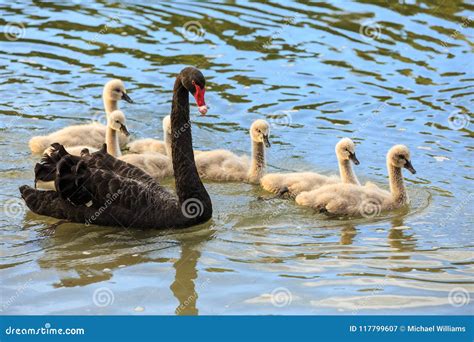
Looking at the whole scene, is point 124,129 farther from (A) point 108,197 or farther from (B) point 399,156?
(B) point 399,156

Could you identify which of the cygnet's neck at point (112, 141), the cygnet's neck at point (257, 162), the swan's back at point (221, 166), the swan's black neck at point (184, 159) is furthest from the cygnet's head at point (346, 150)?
the cygnet's neck at point (112, 141)

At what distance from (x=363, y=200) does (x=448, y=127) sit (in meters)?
2.19

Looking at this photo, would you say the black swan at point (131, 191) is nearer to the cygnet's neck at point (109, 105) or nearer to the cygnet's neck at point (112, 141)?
the cygnet's neck at point (112, 141)

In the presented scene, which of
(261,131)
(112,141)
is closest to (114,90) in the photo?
(112,141)

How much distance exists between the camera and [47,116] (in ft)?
29.6

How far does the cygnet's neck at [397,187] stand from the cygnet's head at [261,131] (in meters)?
0.97

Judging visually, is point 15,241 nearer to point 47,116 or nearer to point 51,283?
point 51,283

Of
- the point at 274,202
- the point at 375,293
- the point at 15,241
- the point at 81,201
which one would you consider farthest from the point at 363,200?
the point at 15,241

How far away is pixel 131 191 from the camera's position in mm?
6484

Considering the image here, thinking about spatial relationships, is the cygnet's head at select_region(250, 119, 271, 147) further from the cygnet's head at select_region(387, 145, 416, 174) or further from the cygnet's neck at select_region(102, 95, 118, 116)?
the cygnet's neck at select_region(102, 95, 118, 116)

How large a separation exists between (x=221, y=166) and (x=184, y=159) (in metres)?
1.11

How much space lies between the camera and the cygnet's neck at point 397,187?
709 cm

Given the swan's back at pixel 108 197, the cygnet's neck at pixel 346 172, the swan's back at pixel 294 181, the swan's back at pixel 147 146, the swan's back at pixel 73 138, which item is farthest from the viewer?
the swan's back at pixel 147 146

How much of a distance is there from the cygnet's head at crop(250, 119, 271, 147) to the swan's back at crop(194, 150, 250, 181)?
0.76 feet
